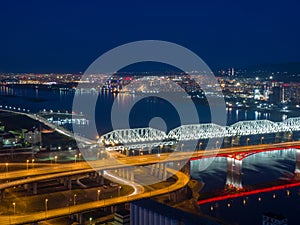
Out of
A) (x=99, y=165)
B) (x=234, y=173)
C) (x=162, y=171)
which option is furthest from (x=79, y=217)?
(x=234, y=173)

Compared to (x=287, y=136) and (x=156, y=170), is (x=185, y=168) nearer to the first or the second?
(x=156, y=170)

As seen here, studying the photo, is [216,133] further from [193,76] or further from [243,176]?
[193,76]

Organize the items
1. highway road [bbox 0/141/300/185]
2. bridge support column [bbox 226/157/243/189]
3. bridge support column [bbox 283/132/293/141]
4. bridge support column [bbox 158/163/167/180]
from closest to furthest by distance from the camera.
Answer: highway road [bbox 0/141/300/185] → bridge support column [bbox 158/163/167/180] → bridge support column [bbox 226/157/243/189] → bridge support column [bbox 283/132/293/141]

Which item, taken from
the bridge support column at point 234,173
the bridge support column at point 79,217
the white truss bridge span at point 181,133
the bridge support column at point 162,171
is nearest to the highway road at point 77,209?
the bridge support column at point 79,217

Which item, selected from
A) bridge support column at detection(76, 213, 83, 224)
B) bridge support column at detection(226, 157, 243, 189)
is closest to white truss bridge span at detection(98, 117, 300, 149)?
bridge support column at detection(226, 157, 243, 189)

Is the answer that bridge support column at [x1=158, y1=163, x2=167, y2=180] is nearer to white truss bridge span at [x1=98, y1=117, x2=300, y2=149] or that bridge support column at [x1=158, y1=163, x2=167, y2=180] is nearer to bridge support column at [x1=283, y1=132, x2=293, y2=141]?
white truss bridge span at [x1=98, y1=117, x2=300, y2=149]
